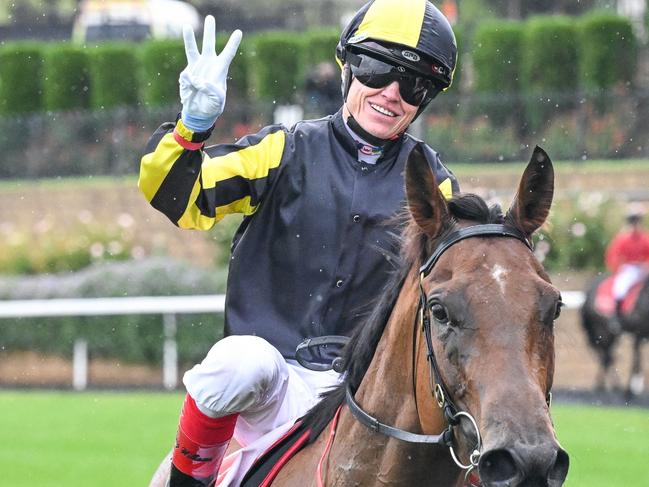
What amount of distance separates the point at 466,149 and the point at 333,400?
47.2ft

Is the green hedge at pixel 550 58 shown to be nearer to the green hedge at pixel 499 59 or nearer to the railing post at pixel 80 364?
the green hedge at pixel 499 59

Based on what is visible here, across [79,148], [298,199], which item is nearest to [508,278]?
[298,199]

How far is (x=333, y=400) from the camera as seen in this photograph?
3273 mm

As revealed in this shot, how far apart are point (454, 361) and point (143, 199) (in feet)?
51.3

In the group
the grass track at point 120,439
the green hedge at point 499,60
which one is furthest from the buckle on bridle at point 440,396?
the green hedge at point 499,60

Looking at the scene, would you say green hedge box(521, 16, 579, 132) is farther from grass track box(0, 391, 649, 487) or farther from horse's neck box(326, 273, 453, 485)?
horse's neck box(326, 273, 453, 485)

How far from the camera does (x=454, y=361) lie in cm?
267

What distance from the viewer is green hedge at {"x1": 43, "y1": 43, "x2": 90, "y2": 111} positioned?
20.8 metres

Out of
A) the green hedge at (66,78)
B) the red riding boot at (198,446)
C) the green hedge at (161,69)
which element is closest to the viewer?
the red riding boot at (198,446)

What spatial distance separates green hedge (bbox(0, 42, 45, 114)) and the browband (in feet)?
61.8

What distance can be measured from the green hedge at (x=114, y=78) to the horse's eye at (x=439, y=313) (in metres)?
18.2

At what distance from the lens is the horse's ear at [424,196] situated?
9.29ft

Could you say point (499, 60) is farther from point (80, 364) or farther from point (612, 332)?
point (80, 364)

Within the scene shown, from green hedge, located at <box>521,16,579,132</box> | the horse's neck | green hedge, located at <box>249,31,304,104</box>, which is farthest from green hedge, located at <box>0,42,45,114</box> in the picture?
the horse's neck
